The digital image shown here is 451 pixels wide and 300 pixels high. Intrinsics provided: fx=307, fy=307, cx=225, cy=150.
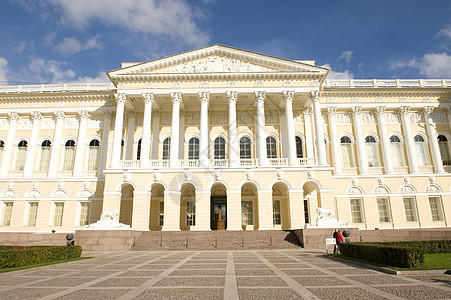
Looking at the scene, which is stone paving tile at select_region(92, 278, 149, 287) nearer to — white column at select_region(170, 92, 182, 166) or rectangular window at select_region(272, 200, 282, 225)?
white column at select_region(170, 92, 182, 166)

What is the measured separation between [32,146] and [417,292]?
120ft

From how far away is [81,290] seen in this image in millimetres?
7902

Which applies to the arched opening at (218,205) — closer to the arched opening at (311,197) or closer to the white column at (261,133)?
the white column at (261,133)

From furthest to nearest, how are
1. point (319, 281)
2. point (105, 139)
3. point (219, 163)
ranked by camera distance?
1. point (105, 139)
2. point (219, 163)
3. point (319, 281)

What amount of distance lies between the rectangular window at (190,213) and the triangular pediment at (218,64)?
12.9 metres

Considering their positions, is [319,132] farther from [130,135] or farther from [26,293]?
[26,293]

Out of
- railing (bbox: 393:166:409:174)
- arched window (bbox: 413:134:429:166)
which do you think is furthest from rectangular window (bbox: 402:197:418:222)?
arched window (bbox: 413:134:429:166)

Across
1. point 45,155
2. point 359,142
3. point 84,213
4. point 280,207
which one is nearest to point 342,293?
point 280,207

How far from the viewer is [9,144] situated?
110 feet

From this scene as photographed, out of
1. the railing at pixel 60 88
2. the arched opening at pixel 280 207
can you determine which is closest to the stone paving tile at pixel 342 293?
the arched opening at pixel 280 207

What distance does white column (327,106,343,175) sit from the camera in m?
32.2

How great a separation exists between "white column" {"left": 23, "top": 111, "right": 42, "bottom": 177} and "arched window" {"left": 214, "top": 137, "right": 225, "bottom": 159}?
19702mm

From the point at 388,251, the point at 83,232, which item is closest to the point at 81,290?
the point at 388,251

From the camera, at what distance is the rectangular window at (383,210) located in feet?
102
